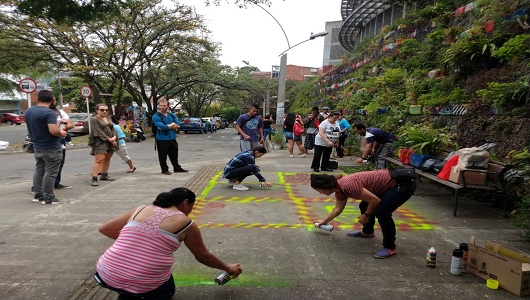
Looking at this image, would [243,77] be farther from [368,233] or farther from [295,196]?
[368,233]

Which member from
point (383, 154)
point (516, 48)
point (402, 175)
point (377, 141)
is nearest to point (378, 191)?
point (402, 175)

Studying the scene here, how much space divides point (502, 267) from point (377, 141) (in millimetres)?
4294

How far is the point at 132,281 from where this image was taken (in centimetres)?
212

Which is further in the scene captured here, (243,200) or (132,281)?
(243,200)

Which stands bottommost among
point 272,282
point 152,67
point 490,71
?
point 272,282

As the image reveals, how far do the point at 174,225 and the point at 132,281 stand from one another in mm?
420

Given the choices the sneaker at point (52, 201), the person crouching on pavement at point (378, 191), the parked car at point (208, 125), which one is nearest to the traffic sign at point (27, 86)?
the sneaker at point (52, 201)

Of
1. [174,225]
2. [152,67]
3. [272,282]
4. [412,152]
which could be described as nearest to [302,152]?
[412,152]

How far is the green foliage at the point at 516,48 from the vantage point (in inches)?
263

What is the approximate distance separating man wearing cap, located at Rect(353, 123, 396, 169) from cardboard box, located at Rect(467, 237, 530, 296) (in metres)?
3.85

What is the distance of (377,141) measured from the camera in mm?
7059

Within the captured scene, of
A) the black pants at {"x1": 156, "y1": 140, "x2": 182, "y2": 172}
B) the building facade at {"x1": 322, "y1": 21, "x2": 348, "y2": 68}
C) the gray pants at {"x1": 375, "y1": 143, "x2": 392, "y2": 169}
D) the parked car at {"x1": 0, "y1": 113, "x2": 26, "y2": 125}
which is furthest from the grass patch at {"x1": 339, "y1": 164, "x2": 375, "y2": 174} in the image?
the building facade at {"x1": 322, "y1": 21, "x2": 348, "y2": 68}

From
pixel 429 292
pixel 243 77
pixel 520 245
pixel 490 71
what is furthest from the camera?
pixel 243 77

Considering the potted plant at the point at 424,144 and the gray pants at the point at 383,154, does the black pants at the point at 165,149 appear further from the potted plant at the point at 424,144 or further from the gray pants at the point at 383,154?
the potted plant at the point at 424,144
